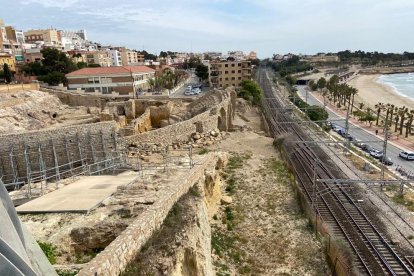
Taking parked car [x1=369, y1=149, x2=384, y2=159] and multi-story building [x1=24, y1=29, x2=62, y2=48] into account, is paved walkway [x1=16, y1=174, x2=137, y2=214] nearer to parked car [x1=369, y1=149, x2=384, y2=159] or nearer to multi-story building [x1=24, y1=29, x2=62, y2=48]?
parked car [x1=369, y1=149, x2=384, y2=159]

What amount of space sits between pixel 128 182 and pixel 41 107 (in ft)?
92.1

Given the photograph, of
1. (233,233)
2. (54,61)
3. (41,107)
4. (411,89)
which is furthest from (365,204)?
(411,89)

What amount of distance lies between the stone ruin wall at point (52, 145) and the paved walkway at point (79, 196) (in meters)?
4.00

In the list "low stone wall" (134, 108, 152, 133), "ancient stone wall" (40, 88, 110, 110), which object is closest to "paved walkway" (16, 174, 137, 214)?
"low stone wall" (134, 108, 152, 133)

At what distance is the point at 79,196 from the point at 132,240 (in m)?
5.75

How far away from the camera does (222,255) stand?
1473 centimetres

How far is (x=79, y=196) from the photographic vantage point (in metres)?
14.5

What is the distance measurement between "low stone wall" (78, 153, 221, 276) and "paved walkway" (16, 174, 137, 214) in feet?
9.23

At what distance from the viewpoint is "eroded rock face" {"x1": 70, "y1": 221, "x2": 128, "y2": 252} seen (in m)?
11.0

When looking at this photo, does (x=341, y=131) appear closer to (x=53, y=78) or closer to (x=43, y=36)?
(x=53, y=78)

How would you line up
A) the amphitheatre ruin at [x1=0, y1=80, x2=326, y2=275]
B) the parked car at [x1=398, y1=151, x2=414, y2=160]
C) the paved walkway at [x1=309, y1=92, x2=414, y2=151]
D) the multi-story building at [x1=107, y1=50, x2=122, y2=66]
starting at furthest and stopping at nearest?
the multi-story building at [x1=107, y1=50, x2=122, y2=66] → the paved walkway at [x1=309, y1=92, x2=414, y2=151] → the parked car at [x1=398, y1=151, x2=414, y2=160] → the amphitheatre ruin at [x1=0, y1=80, x2=326, y2=275]

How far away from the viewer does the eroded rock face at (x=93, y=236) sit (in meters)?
11.0

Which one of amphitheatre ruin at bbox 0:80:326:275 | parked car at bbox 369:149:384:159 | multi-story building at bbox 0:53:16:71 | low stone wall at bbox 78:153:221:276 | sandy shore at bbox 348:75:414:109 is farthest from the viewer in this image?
sandy shore at bbox 348:75:414:109

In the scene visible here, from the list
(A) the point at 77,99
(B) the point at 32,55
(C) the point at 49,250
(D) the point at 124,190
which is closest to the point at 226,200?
(D) the point at 124,190
